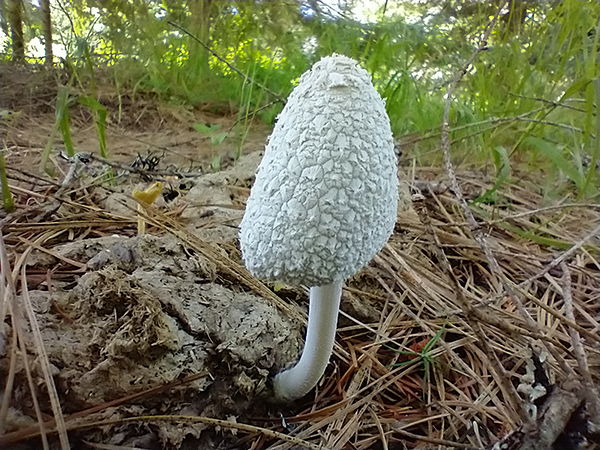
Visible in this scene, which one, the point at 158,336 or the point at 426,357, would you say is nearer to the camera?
the point at 158,336

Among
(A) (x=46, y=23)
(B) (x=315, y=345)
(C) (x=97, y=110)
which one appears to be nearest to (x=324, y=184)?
(B) (x=315, y=345)

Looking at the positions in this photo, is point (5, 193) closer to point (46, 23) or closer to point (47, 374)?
point (47, 374)

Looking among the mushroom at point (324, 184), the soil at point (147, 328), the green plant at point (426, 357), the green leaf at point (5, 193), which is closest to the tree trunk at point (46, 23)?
the soil at point (147, 328)

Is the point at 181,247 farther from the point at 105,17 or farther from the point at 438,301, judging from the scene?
the point at 105,17

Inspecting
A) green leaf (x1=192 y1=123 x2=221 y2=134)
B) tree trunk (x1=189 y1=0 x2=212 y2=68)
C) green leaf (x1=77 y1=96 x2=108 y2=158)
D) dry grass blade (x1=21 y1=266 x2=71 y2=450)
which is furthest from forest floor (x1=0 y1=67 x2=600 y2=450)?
tree trunk (x1=189 y1=0 x2=212 y2=68)

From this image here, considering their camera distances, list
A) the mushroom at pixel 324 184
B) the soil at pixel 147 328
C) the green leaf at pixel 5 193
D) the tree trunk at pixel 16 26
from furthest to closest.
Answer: the tree trunk at pixel 16 26, the green leaf at pixel 5 193, the soil at pixel 147 328, the mushroom at pixel 324 184

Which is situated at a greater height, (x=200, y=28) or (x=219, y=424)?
(x=200, y=28)

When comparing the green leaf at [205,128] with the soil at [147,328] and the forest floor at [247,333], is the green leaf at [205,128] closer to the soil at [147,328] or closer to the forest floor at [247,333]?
the forest floor at [247,333]

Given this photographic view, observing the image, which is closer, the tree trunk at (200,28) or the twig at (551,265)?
the twig at (551,265)
